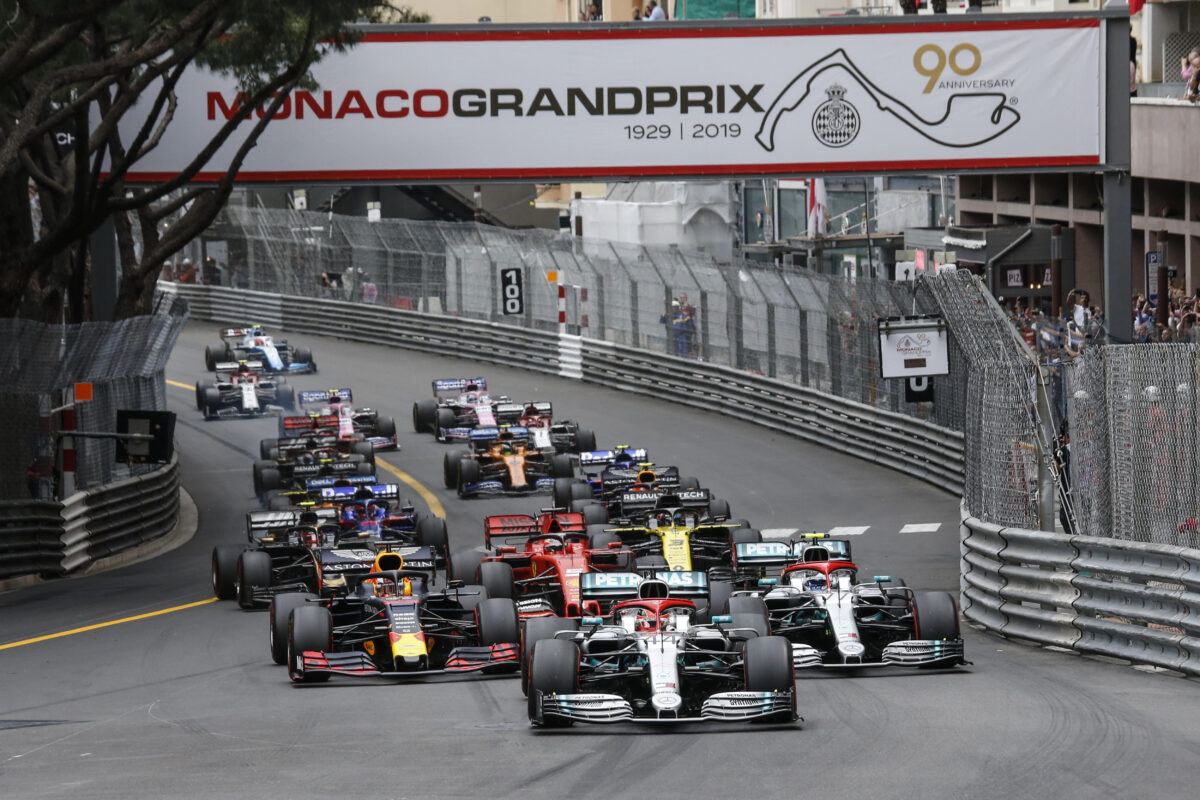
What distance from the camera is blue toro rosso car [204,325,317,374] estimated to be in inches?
1524

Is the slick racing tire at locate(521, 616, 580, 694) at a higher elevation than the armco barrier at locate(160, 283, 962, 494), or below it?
below

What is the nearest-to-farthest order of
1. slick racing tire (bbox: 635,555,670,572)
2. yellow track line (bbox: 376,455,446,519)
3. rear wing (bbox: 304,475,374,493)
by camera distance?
slick racing tire (bbox: 635,555,670,572) → rear wing (bbox: 304,475,374,493) → yellow track line (bbox: 376,455,446,519)

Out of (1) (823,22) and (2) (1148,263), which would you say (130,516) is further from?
(2) (1148,263)

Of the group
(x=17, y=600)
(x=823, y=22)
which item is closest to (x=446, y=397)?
(x=823, y=22)

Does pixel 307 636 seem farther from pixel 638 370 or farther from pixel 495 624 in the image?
pixel 638 370

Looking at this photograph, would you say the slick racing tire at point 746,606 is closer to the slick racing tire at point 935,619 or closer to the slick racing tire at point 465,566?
the slick racing tire at point 935,619

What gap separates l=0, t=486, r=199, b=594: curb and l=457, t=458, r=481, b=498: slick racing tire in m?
3.69

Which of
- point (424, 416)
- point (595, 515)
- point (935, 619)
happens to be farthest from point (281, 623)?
point (424, 416)

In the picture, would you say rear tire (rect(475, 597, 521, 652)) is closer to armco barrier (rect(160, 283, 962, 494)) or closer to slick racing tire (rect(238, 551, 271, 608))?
slick racing tire (rect(238, 551, 271, 608))

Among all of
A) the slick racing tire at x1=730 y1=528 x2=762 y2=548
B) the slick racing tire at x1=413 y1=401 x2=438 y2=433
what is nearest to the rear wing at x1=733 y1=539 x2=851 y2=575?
the slick racing tire at x1=730 y1=528 x2=762 y2=548

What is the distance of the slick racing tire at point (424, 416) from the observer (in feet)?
108

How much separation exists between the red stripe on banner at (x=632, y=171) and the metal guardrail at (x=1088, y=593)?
9.63m

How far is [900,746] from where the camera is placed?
11.1m

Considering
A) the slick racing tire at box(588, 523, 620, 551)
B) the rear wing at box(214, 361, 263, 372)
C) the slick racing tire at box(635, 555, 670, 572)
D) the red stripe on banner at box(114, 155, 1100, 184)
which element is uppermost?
the red stripe on banner at box(114, 155, 1100, 184)
